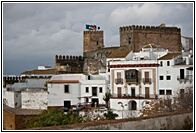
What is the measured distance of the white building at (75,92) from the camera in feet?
104

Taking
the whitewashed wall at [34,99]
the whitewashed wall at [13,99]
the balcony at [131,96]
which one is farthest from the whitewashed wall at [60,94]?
the whitewashed wall at [13,99]

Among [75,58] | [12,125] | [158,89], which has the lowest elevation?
[12,125]

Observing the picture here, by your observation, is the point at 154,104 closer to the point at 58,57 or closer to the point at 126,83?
the point at 126,83

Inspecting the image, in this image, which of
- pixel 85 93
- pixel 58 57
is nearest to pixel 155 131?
pixel 85 93

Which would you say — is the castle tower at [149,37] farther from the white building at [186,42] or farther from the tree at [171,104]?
the tree at [171,104]

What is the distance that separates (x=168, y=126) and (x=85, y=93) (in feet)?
71.5

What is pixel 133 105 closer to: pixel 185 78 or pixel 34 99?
pixel 185 78

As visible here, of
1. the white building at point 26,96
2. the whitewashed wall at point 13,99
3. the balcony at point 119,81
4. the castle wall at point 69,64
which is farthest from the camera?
the castle wall at point 69,64

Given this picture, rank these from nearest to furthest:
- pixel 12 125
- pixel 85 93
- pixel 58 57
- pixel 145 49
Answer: pixel 12 125 → pixel 85 93 → pixel 145 49 → pixel 58 57

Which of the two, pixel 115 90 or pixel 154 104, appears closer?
pixel 154 104

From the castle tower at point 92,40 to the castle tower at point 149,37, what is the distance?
6328mm

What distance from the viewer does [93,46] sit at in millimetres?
47312

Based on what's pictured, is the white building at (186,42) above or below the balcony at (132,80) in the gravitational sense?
above

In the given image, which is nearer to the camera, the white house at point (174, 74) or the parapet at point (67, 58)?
the white house at point (174, 74)
